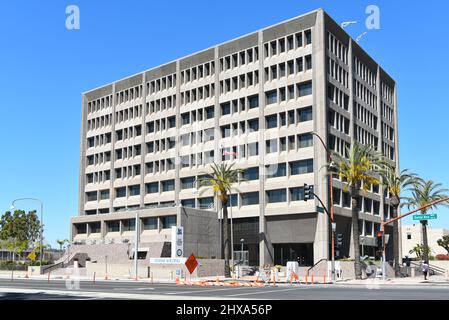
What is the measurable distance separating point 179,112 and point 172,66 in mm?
8230

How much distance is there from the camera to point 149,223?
7738 cm

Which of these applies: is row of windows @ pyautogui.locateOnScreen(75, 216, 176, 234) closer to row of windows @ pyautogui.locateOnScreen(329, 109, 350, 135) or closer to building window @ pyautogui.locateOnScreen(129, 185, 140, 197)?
building window @ pyautogui.locateOnScreen(129, 185, 140, 197)

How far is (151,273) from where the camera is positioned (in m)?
54.8

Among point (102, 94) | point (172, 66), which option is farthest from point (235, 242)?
point (102, 94)

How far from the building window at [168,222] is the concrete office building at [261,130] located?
375mm

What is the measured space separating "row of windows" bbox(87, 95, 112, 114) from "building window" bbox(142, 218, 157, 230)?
2764cm

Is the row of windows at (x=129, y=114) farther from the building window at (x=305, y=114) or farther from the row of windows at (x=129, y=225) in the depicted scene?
the building window at (x=305, y=114)

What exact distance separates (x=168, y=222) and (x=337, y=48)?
32703 mm

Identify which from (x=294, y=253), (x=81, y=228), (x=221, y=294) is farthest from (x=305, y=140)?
(x=81, y=228)

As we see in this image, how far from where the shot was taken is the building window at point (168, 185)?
82.1 meters

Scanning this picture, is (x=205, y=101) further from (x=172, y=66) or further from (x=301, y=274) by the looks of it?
(x=301, y=274)

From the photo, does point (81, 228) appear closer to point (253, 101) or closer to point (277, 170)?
point (253, 101)

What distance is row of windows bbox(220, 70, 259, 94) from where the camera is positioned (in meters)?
73.6

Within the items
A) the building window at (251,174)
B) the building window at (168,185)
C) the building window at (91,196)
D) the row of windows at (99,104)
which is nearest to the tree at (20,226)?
the building window at (91,196)
